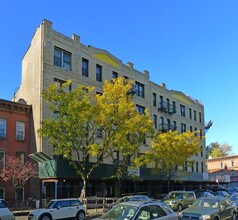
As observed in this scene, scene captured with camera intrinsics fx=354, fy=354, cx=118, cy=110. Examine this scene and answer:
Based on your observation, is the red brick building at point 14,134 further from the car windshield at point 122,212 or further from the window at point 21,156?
the car windshield at point 122,212

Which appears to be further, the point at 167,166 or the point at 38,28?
the point at 167,166

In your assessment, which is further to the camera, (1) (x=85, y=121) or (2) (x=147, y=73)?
(2) (x=147, y=73)

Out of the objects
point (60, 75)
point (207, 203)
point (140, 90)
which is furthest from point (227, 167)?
point (207, 203)

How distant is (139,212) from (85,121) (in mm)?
15086

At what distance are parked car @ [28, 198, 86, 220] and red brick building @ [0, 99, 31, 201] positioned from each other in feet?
33.4

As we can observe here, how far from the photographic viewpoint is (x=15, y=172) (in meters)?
28.9

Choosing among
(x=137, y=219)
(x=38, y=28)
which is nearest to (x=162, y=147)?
(x=38, y=28)

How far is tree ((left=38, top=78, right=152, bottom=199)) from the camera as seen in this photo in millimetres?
25516

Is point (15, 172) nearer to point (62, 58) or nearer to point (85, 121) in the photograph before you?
point (85, 121)

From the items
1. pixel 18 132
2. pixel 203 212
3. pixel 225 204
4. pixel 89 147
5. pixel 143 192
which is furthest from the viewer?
pixel 143 192

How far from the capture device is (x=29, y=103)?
35.7m

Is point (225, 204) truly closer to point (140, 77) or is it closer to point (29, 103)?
point (29, 103)

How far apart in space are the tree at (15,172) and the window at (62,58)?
35.3 feet

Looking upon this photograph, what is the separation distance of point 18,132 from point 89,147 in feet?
35.1
